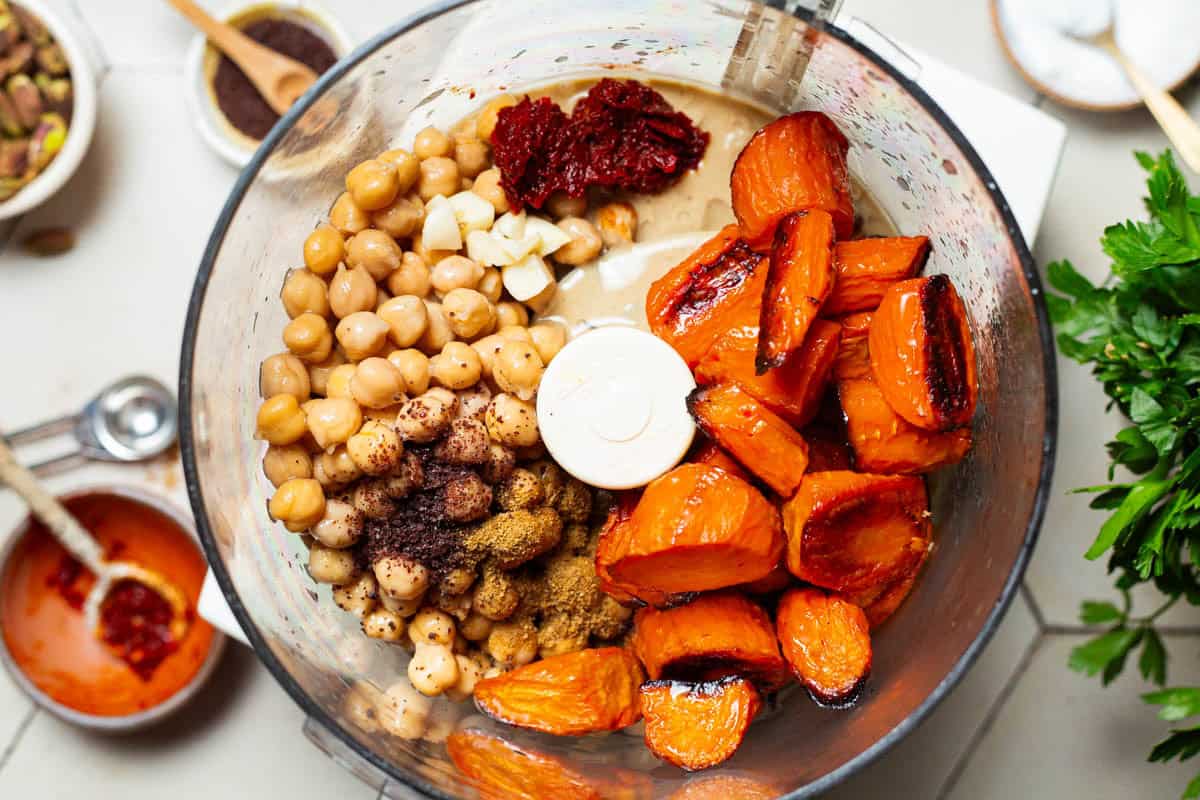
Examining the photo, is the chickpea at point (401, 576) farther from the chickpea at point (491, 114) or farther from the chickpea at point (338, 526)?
the chickpea at point (491, 114)

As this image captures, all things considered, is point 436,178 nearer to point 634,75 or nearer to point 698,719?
point 634,75

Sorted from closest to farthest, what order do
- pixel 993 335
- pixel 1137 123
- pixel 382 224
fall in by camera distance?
pixel 993 335 → pixel 382 224 → pixel 1137 123

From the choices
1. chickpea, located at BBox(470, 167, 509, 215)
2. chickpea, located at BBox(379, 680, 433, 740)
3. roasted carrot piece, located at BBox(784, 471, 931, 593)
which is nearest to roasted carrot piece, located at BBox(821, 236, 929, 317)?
roasted carrot piece, located at BBox(784, 471, 931, 593)

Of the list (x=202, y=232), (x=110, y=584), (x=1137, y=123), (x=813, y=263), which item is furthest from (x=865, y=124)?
(x=110, y=584)

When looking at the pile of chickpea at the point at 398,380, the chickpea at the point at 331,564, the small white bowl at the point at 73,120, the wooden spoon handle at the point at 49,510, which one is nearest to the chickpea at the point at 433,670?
the pile of chickpea at the point at 398,380

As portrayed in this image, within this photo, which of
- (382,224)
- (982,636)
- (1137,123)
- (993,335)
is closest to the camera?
(982,636)

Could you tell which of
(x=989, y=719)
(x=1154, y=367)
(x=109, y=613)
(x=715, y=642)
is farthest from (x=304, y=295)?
(x=989, y=719)

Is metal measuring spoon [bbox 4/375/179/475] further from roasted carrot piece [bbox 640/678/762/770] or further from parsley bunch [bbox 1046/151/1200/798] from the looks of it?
parsley bunch [bbox 1046/151/1200/798]

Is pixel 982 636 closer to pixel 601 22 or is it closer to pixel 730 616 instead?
pixel 730 616
